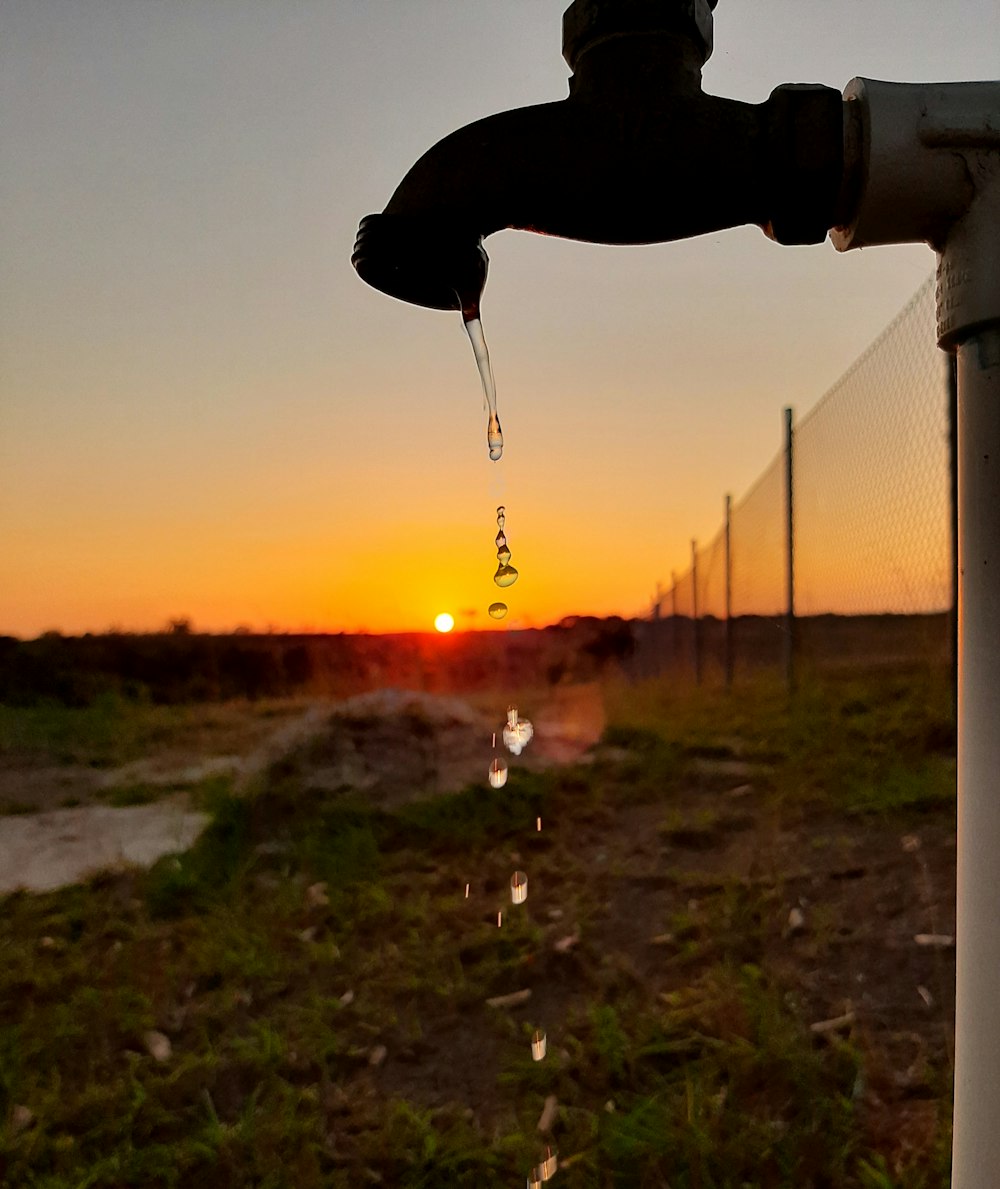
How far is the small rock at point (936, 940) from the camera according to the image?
1.96 meters

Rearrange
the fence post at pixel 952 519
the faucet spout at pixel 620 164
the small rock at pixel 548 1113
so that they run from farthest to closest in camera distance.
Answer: the fence post at pixel 952 519, the small rock at pixel 548 1113, the faucet spout at pixel 620 164

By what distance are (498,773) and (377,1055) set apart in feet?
5.45

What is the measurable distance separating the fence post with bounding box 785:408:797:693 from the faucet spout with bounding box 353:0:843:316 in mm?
3083

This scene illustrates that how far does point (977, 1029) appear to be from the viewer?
90 cm

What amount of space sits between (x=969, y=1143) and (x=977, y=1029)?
0.12 m

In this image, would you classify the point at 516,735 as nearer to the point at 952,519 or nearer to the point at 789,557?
the point at 789,557

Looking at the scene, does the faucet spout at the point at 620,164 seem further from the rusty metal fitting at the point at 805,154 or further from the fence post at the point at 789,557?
the fence post at the point at 789,557

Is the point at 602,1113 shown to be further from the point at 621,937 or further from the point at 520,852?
the point at 520,852

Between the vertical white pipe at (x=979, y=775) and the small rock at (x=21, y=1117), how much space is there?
1.48 metres

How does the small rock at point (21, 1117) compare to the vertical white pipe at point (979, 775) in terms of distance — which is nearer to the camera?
the vertical white pipe at point (979, 775)

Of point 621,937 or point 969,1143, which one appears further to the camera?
point 621,937

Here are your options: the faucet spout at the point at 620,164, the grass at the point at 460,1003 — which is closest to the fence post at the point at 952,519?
the grass at the point at 460,1003

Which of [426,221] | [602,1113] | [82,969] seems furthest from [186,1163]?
[426,221]

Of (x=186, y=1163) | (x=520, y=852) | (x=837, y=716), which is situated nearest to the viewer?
(x=186, y=1163)
